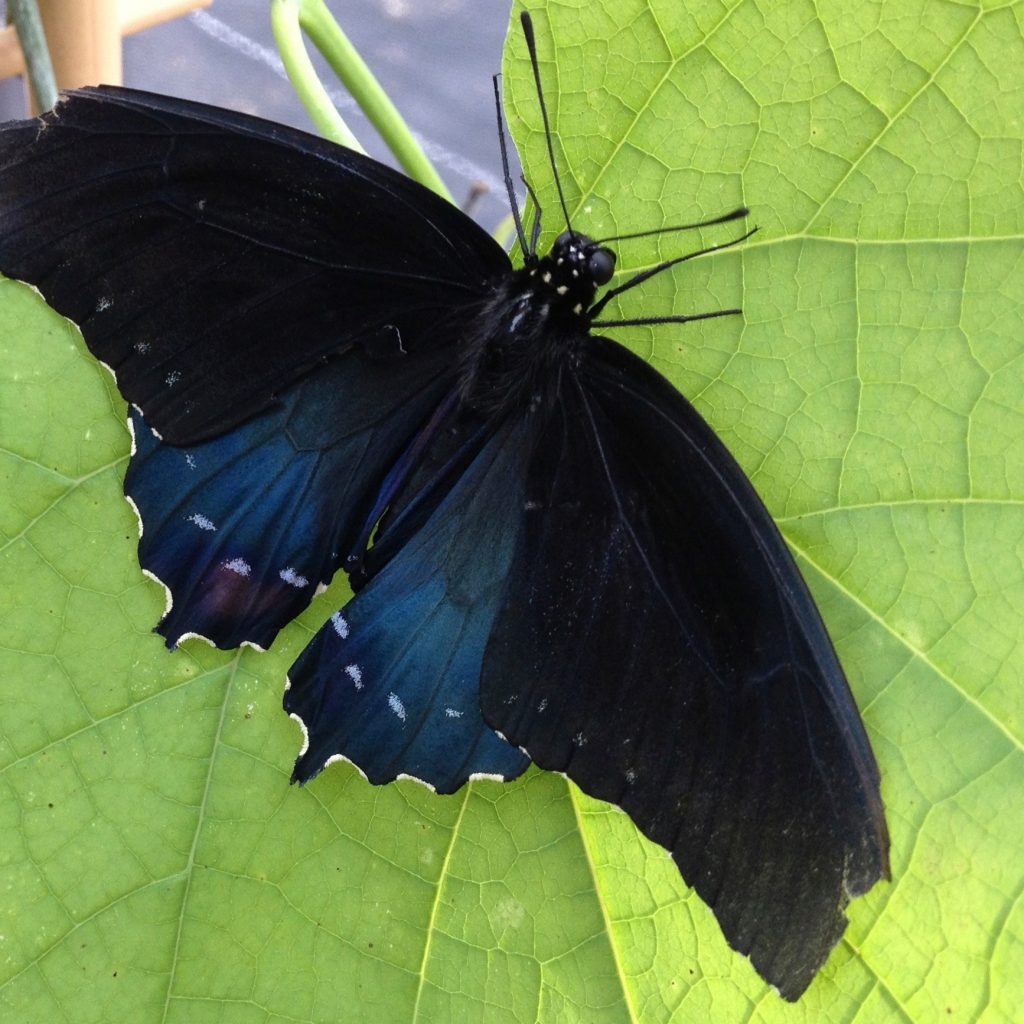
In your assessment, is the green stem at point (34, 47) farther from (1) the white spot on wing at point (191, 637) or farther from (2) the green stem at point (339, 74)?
(1) the white spot on wing at point (191, 637)

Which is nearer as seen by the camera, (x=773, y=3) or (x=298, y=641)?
(x=773, y=3)

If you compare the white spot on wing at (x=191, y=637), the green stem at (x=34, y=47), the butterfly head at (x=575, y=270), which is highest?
the green stem at (x=34, y=47)

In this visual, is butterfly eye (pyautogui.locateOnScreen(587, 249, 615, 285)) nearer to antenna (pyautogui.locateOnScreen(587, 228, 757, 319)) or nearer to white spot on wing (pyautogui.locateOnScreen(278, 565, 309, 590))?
antenna (pyautogui.locateOnScreen(587, 228, 757, 319))

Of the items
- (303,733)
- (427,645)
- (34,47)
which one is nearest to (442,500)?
(427,645)

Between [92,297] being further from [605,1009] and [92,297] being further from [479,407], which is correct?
[605,1009]

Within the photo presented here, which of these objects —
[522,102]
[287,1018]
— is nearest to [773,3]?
[522,102]

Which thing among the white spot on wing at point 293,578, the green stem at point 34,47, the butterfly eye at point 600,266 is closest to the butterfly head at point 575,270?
the butterfly eye at point 600,266

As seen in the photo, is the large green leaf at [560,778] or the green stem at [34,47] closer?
the large green leaf at [560,778]
